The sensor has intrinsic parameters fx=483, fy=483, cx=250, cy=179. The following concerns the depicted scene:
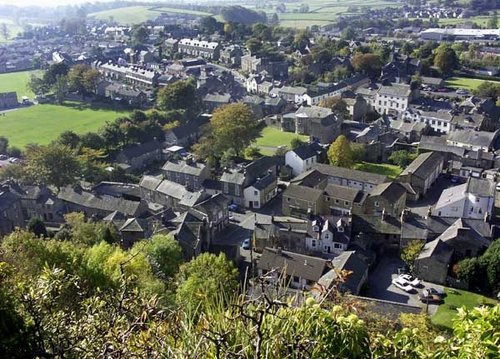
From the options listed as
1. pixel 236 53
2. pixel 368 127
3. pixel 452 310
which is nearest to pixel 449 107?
pixel 368 127

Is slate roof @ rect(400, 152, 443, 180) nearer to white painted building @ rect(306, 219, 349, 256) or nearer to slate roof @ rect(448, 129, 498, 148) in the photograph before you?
slate roof @ rect(448, 129, 498, 148)

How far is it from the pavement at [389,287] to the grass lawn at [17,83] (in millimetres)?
53321

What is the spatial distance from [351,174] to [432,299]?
1241 centimetres

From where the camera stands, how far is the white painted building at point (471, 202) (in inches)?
1035

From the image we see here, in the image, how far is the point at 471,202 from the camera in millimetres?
26516

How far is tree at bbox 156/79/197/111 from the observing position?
1886 inches

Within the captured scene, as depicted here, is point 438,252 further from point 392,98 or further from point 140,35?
point 140,35

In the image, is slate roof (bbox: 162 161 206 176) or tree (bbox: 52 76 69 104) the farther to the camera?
tree (bbox: 52 76 69 104)

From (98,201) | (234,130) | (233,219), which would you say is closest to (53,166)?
(98,201)

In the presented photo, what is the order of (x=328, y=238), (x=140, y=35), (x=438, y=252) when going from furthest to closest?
(x=140, y=35), (x=328, y=238), (x=438, y=252)

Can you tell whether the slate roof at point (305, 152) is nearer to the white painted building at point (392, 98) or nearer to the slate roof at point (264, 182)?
the slate roof at point (264, 182)

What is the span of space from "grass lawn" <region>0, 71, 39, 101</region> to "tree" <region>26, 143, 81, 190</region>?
1337 inches

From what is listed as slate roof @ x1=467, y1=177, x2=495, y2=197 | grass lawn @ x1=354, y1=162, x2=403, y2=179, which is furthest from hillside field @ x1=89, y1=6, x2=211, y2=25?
slate roof @ x1=467, y1=177, x2=495, y2=197

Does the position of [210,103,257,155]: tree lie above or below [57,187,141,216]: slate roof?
above
